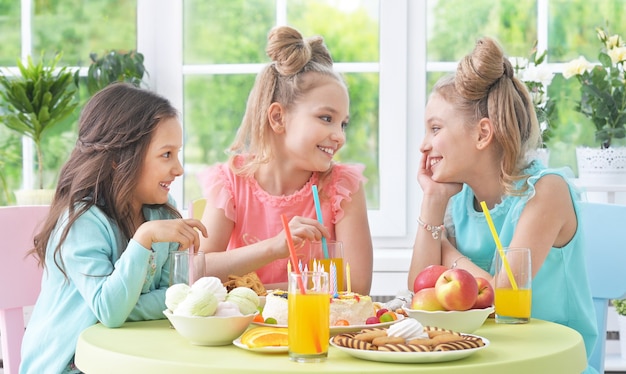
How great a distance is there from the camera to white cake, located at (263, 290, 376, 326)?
4.98 ft

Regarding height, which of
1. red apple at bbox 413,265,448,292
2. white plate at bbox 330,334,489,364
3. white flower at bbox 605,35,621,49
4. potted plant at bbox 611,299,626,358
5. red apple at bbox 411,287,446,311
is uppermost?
white flower at bbox 605,35,621,49

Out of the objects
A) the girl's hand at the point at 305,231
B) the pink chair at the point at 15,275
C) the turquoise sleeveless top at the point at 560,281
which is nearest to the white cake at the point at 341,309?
the girl's hand at the point at 305,231

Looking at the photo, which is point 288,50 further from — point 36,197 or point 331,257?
point 36,197

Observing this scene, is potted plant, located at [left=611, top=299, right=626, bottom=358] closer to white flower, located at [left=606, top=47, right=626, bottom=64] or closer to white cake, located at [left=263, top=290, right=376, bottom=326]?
white flower, located at [left=606, top=47, right=626, bottom=64]

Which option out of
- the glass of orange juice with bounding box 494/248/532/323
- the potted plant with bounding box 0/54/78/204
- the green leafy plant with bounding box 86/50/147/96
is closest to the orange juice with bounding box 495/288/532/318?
the glass of orange juice with bounding box 494/248/532/323

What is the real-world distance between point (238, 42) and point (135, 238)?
1.89m

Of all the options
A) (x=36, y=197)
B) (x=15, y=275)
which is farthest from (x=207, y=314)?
(x=36, y=197)

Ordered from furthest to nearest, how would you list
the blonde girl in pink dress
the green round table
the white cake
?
the blonde girl in pink dress < the white cake < the green round table

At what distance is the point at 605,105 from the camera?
10.2 ft

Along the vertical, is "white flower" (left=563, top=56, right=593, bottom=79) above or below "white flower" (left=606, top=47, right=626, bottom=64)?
below

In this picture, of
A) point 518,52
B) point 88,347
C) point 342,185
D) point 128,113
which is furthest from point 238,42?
point 88,347

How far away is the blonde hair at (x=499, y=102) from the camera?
2.06 metres

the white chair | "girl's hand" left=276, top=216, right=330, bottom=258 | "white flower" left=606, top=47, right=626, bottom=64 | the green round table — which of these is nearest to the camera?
the green round table

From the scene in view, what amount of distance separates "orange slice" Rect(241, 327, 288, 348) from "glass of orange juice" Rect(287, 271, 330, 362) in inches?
2.7
